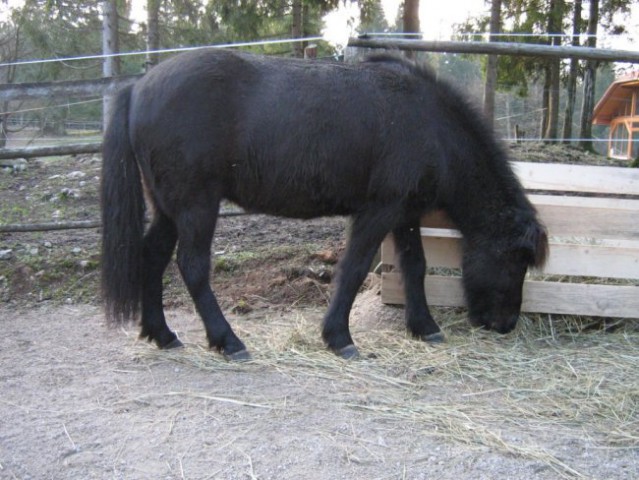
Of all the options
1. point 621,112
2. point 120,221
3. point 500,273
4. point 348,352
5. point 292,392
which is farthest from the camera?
point 621,112

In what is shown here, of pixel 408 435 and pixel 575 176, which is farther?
pixel 575 176

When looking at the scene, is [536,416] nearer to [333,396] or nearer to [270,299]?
[333,396]

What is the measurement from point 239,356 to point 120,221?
1195 millimetres

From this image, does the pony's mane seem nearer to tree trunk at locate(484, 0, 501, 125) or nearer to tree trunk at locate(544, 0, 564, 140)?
tree trunk at locate(484, 0, 501, 125)

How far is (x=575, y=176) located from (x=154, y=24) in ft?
34.0

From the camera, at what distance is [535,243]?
422cm

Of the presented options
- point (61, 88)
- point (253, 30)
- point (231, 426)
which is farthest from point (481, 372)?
point (253, 30)

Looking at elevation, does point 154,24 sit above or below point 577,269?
above

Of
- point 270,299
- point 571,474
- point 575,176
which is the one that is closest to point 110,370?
point 270,299

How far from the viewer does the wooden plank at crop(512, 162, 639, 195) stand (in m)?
4.72

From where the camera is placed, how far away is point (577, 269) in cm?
459

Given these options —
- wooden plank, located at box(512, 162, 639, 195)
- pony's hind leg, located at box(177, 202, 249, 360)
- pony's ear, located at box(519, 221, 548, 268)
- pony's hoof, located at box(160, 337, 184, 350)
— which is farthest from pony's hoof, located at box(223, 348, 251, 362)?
wooden plank, located at box(512, 162, 639, 195)

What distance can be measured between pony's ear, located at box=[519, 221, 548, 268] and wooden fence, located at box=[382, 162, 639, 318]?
248mm

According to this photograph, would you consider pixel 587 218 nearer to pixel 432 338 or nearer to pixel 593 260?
pixel 593 260
